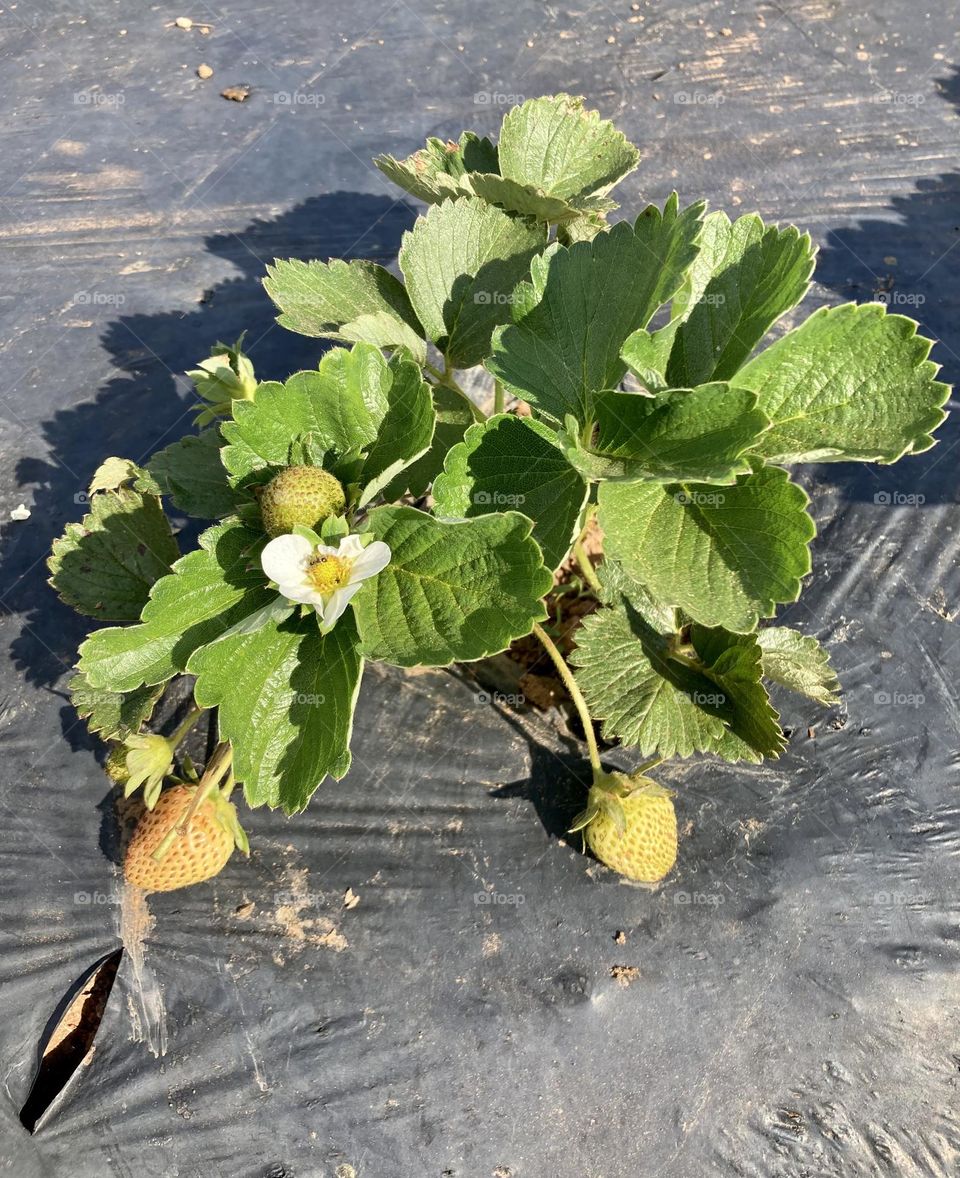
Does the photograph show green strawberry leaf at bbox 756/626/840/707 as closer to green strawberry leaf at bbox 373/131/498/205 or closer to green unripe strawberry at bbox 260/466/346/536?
green unripe strawberry at bbox 260/466/346/536

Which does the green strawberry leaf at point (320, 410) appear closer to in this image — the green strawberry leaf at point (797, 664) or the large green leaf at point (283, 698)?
the large green leaf at point (283, 698)

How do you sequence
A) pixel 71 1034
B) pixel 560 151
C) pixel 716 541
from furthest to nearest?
pixel 560 151, pixel 71 1034, pixel 716 541

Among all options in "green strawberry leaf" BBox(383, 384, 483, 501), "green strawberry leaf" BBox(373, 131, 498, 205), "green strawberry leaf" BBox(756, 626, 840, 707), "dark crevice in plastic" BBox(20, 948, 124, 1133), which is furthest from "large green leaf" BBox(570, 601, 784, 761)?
"dark crevice in plastic" BBox(20, 948, 124, 1133)

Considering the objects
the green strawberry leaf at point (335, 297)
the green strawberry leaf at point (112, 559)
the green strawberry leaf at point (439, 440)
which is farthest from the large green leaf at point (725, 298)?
the green strawberry leaf at point (112, 559)

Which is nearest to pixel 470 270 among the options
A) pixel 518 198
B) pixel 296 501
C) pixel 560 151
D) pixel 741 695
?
pixel 518 198

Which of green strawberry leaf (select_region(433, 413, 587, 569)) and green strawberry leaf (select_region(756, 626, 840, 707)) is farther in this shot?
green strawberry leaf (select_region(756, 626, 840, 707))

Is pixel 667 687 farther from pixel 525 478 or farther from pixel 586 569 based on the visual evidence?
pixel 525 478
